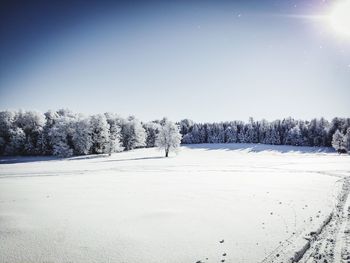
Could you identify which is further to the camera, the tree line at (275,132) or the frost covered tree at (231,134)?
the frost covered tree at (231,134)

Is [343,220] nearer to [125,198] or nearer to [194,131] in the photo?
[125,198]

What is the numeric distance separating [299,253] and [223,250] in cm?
254

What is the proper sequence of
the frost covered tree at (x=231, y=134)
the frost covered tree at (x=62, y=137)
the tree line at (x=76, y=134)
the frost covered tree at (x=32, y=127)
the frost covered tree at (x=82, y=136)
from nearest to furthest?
the frost covered tree at (x=62, y=137) < the tree line at (x=76, y=134) < the frost covered tree at (x=82, y=136) < the frost covered tree at (x=32, y=127) < the frost covered tree at (x=231, y=134)

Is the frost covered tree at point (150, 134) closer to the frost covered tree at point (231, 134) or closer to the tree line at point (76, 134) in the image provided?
the tree line at point (76, 134)

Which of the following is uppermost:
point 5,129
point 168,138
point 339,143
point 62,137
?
point 5,129

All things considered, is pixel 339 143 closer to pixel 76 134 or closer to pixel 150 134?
pixel 150 134

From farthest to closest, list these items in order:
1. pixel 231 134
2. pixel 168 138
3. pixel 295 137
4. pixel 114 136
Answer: pixel 231 134
pixel 295 137
pixel 114 136
pixel 168 138

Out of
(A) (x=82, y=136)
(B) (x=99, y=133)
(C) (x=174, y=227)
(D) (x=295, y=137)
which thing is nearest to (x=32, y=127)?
(A) (x=82, y=136)

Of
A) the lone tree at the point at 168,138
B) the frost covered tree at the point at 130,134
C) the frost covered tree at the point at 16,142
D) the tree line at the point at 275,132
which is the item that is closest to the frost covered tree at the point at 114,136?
the frost covered tree at the point at 130,134

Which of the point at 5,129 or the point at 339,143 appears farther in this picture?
the point at 339,143

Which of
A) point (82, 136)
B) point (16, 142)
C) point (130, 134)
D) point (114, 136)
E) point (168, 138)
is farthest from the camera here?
point (130, 134)

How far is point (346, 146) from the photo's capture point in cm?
8162

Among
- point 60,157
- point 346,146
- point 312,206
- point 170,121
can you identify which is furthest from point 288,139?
point 312,206

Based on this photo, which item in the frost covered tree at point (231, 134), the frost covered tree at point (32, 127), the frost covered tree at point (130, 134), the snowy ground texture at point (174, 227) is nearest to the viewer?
the snowy ground texture at point (174, 227)
